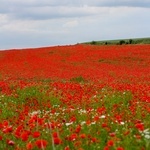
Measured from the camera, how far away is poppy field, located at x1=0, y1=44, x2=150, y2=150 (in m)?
5.69

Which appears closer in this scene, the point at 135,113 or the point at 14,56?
the point at 135,113

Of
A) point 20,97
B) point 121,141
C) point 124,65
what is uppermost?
point 121,141

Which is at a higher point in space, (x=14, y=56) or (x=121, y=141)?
(x=121, y=141)

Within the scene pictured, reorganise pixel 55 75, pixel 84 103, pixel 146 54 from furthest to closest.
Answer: pixel 146 54 < pixel 55 75 < pixel 84 103

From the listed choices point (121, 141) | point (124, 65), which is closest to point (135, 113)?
point (121, 141)

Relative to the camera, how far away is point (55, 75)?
26969 millimetres

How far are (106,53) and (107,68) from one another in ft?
24.0

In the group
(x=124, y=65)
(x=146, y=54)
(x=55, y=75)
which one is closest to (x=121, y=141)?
(x=55, y=75)

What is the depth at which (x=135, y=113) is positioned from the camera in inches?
340

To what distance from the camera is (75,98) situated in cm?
1247

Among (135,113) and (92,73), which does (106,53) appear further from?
(135,113)

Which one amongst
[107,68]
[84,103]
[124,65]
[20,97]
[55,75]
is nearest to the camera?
[84,103]

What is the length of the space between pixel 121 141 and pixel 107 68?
963 inches

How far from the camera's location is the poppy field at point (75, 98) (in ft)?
18.7
